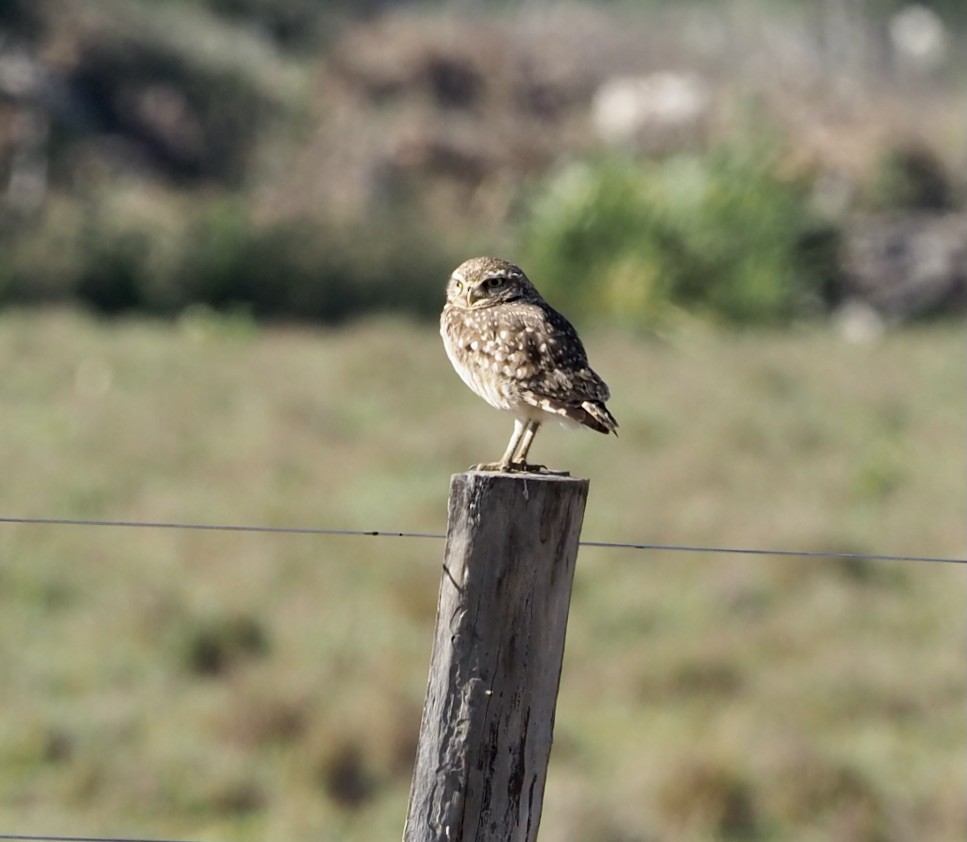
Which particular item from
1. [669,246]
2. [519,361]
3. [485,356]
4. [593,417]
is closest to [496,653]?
[593,417]

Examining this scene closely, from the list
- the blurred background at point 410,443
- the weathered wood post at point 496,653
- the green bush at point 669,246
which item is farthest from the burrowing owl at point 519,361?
the green bush at point 669,246

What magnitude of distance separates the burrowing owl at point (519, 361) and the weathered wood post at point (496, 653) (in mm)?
599

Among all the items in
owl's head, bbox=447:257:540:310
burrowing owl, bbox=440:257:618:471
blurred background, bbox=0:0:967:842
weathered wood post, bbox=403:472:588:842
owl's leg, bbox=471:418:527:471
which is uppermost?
blurred background, bbox=0:0:967:842

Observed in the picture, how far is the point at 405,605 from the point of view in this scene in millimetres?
10961

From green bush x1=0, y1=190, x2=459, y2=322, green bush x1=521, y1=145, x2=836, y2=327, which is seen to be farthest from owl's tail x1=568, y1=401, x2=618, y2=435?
green bush x1=0, y1=190, x2=459, y2=322

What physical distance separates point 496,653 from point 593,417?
1.04m

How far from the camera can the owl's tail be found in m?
4.61

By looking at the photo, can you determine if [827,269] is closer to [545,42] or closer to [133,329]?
[133,329]

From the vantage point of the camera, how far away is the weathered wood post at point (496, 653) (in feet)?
12.2

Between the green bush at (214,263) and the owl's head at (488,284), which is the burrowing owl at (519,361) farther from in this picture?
the green bush at (214,263)

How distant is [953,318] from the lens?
24969 millimetres

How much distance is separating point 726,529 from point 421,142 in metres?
18.8

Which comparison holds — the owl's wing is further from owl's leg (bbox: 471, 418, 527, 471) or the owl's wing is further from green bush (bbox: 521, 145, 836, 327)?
green bush (bbox: 521, 145, 836, 327)

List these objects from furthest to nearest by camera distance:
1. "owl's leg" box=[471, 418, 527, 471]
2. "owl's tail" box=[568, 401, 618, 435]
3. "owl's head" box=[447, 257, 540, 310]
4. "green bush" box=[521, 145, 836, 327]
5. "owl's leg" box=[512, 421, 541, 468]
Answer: "green bush" box=[521, 145, 836, 327], "owl's head" box=[447, 257, 540, 310], "owl's leg" box=[512, 421, 541, 468], "owl's tail" box=[568, 401, 618, 435], "owl's leg" box=[471, 418, 527, 471]
